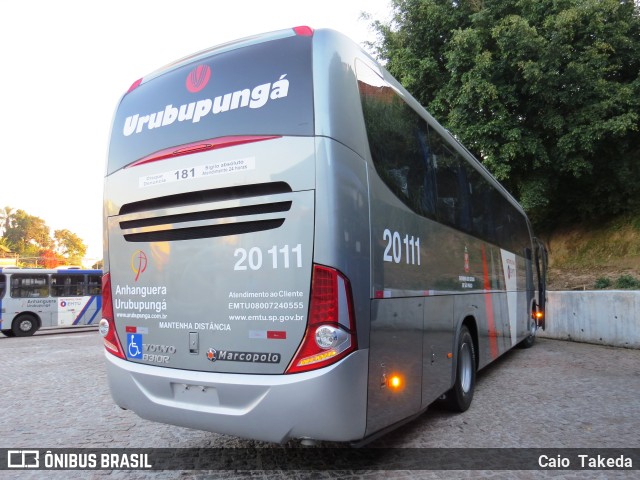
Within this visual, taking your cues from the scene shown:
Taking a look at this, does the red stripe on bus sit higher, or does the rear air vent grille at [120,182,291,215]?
the rear air vent grille at [120,182,291,215]

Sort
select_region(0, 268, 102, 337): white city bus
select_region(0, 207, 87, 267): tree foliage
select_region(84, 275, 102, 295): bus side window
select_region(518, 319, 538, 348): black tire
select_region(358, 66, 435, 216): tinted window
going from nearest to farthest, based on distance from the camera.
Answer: select_region(358, 66, 435, 216): tinted window
select_region(518, 319, 538, 348): black tire
select_region(0, 268, 102, 337): white city bus
select_region(84, 275, 102, 295): bus side window
select_region(0, 207, 87, 267): tree foliage

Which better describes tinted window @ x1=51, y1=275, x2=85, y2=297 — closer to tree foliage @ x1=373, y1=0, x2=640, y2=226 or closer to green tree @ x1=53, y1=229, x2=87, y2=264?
tree foliage @ x1=373, y1=0, x2=640, y2=226

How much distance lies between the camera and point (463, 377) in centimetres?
560

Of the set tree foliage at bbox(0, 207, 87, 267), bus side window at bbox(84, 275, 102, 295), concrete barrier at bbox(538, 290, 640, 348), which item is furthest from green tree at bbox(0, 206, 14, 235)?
concrete barrier at bbox(538, 290, 640, 348)

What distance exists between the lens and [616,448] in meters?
4.24

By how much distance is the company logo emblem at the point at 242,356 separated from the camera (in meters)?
3.19

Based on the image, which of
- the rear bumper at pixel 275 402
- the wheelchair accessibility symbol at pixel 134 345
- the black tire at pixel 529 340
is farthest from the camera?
the black tire at pixel 529 340

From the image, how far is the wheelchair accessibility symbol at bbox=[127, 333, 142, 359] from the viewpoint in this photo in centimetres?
388

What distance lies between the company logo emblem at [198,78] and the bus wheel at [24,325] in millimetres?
18744

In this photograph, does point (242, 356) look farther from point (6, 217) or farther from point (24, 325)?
point (6, 217)

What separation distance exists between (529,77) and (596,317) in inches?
293

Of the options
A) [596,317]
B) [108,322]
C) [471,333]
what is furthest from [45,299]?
[596,317]

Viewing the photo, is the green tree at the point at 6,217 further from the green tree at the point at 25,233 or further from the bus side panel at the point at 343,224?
the bus side panel at the point at 343,224

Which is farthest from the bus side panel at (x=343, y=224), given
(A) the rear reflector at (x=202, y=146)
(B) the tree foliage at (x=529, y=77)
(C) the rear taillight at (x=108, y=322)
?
(B) the tree foliage at (x=529, y=77)
